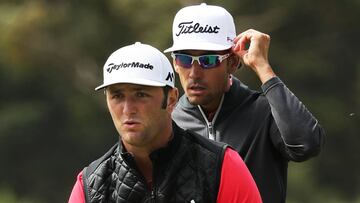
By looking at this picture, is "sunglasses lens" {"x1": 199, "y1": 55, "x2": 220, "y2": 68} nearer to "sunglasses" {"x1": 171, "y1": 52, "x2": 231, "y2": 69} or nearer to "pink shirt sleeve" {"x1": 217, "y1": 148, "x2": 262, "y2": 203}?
"sunglasses" {"x1": 171, "y1": 52, "x2": 231, "y2": 69}

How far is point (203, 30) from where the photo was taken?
630 centimetres

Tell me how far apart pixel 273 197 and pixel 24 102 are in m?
18.9

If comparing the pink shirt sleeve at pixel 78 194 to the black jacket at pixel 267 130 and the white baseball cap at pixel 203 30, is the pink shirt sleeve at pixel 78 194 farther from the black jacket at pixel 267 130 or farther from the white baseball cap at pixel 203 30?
the white baseball cap at pixel 203 30

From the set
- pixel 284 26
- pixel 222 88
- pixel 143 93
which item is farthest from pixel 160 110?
pixel 284 26

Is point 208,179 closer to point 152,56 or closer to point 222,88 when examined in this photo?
point 152,56

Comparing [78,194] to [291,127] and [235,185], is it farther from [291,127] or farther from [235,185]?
[291,127]

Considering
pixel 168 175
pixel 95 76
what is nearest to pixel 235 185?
pixel 168 175

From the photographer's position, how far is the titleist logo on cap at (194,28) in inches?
248

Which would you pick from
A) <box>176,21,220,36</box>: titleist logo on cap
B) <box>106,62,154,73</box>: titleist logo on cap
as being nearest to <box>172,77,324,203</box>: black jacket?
<box>176,21,220,36</box>: titleist logo on cap

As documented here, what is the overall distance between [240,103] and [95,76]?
673 inches

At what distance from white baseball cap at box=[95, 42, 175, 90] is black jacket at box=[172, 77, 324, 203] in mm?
769

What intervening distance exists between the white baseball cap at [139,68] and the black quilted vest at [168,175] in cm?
25

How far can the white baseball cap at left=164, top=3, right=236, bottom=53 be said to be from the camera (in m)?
6.27

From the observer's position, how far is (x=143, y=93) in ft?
17.6
